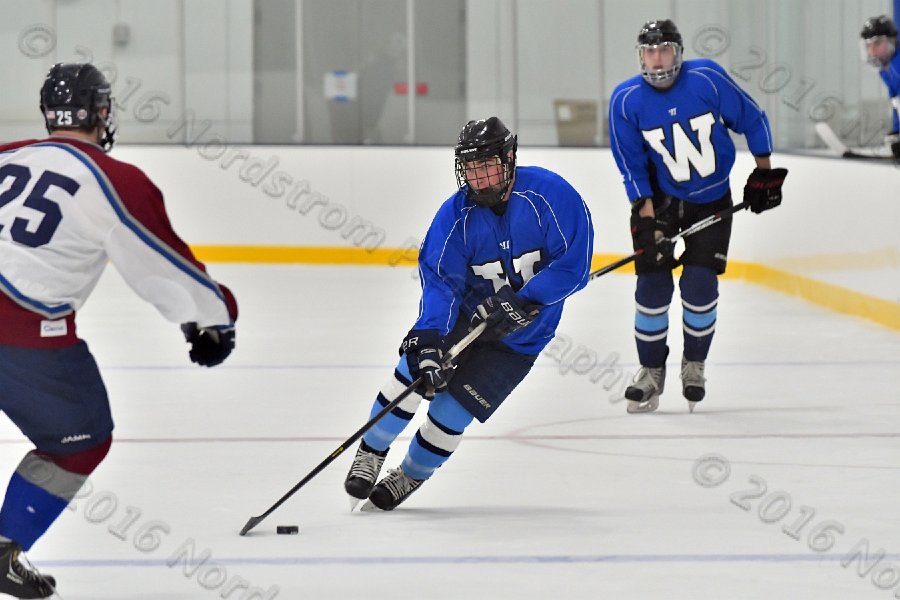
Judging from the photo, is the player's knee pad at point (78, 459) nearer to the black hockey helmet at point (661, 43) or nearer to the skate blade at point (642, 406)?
the skate blade at point (642, 406)

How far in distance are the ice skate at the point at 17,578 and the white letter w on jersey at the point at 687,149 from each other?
3.02m

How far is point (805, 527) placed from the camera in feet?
12.1

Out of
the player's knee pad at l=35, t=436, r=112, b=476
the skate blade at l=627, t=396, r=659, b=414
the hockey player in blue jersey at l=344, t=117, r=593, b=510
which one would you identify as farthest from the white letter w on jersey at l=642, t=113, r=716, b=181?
the player's knee pad at l=35, t=436, r=112, b=476

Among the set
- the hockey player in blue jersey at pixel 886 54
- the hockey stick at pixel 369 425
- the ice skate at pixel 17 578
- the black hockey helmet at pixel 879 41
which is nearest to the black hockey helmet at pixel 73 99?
the ice skate at pixel 17 578

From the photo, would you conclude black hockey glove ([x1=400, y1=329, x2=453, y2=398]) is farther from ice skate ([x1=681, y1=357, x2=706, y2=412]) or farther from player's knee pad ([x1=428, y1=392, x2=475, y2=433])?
ice skate ([x1=681, y1=357, x2=706, y2=412])

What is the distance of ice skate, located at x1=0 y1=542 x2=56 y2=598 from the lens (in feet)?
9.55

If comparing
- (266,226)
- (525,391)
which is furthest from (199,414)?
(266,226)

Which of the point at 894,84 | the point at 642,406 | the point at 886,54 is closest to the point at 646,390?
the point at 642,406

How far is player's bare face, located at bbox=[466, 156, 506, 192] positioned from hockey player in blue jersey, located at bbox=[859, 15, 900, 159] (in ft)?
15.0

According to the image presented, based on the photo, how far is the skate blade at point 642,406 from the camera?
535cm

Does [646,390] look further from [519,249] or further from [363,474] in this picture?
[363,474]

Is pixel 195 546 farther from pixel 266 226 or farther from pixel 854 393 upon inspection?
pixel 266 226

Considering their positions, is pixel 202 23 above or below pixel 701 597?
above

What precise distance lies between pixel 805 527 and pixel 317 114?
8.10 meters
